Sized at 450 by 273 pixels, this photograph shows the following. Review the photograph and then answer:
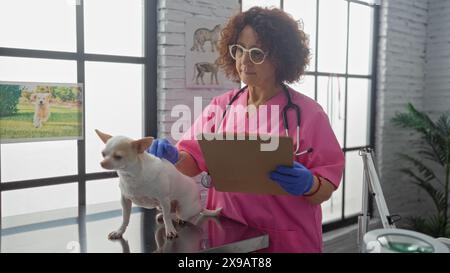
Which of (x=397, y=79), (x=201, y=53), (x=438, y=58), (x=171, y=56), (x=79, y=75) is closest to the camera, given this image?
(x=79, y=75)

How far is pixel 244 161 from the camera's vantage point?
121 cm

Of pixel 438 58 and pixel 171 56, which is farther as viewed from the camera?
pixel 438 58

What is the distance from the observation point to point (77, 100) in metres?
2.08

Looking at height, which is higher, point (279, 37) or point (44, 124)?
point (279, 37)

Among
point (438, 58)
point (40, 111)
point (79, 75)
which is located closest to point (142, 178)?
point (40, 111)

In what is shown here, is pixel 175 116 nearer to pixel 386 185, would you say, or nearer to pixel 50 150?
pixel 50 150

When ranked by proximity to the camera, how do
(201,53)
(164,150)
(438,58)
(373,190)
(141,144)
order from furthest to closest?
(438,58)
(201,53)
(373,190)
(164,150)
(141,144)

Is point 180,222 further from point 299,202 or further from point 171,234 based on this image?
point 299,202

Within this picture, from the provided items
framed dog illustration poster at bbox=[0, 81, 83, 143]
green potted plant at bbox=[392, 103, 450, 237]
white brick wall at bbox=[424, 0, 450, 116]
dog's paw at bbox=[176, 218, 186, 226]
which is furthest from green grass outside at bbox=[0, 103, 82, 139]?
white brick wall at bbox=[424, 0, 450, 116]

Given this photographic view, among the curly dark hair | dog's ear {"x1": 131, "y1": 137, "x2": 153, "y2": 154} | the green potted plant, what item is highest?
the curly dark hair

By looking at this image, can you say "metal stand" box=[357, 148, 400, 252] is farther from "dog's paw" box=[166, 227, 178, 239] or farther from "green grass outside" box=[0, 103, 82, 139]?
"green grass outside" box=[0, 103, 82, 139]

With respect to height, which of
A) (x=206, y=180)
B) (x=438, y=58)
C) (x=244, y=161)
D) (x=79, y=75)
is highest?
(x=438, y=58)

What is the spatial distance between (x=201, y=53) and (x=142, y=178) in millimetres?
1400

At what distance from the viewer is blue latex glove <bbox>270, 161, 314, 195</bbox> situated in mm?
1211
